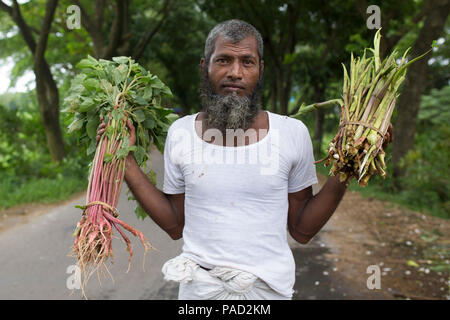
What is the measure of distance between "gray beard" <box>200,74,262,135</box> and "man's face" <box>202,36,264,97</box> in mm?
42

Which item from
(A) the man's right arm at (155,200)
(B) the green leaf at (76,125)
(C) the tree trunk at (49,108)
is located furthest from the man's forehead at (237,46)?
(C) the tree trunk at (49,108)

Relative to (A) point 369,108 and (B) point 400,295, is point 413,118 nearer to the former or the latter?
(B) point 400,295

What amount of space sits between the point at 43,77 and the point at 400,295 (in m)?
8.35

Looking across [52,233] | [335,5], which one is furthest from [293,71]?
[52,233]

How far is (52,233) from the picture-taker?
21.8 feet

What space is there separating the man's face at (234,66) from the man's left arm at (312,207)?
547 mm

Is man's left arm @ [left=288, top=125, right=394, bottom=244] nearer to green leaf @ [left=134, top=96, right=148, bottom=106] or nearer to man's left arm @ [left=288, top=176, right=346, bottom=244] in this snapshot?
man's left arm @ [left=288, top=176, right=346, bottom=244]

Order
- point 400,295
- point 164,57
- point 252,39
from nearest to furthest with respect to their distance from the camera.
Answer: point 252,39 < point 400,295 < point 164,57

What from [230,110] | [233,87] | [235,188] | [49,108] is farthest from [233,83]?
[49,108]

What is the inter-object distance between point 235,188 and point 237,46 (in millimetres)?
646

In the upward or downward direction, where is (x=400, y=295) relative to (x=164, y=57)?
downward

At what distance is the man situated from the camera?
191cm

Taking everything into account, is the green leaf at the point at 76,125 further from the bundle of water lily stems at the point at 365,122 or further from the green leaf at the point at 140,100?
the bundle of water lily stems at the point at 365,122

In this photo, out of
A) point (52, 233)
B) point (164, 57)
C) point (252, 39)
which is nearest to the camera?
point (252, 39)
